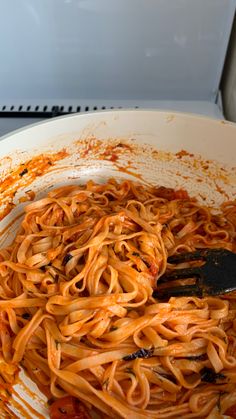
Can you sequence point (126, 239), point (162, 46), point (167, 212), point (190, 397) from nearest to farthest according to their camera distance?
point (190, 397) < point (126, 239) < point (167, 212) < point (162, 46)

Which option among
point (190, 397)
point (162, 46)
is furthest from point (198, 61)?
point (190, 397)

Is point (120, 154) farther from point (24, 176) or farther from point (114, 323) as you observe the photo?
point (114, 323)

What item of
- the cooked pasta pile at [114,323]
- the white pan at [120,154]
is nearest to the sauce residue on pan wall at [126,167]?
the white pan at [120,154]

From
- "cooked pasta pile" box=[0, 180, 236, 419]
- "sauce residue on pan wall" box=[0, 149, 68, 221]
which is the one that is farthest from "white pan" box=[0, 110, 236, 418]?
"cooked pasta pile" box=[0, 180, 236, 419]

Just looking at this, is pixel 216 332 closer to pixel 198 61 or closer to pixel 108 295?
pixel 108 295

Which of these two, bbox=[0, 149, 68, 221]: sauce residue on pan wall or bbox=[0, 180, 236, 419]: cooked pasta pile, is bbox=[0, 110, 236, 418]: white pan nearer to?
A: bbox=[0, 149, 68, 221]: sauce residue on pan wall

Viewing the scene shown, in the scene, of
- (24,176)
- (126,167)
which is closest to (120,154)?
(126,167)

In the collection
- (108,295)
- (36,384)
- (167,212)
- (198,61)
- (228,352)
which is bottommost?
(36,384)

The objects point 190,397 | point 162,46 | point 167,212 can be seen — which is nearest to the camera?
point 190,397
